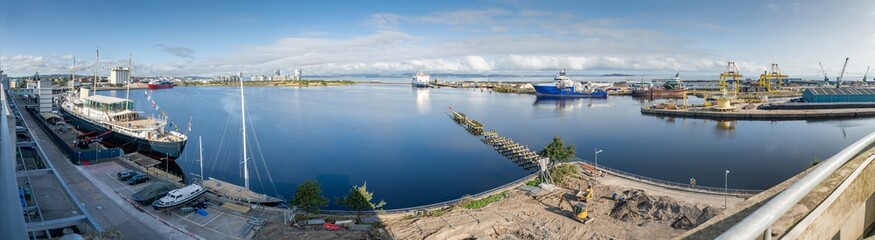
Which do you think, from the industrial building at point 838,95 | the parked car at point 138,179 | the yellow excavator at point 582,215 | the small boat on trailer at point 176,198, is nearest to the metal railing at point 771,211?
the yellow excavator at point 582,215

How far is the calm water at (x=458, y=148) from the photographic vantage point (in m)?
15.6

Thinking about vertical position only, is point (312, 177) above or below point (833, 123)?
below

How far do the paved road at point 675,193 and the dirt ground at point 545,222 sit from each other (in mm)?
901

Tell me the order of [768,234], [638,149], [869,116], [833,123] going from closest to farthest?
[768,234] < [638,149] < [833,123] < [869,116]

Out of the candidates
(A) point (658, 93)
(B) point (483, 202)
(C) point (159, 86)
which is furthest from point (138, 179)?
(C) point (159, 86)

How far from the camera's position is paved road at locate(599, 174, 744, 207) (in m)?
10.3

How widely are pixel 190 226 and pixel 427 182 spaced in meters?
8.33

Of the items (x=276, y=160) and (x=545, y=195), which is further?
(x=276, y=160)

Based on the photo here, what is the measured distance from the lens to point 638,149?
20875 millimetres

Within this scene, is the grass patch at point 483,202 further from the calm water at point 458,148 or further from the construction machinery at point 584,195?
the calm water at point 458,148

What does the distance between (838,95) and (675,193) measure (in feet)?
125

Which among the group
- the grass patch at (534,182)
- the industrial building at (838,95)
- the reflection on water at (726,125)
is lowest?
the grass patch at (534,182)

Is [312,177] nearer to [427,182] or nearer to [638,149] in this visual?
[427,182]

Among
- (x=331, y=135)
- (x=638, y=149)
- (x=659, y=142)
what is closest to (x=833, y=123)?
(x=659, y=142)
